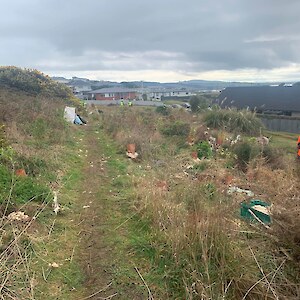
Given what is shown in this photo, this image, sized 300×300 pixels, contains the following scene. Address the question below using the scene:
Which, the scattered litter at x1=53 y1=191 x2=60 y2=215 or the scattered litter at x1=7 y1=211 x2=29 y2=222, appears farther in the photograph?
the scattered litter at x1=53 y1=191 x2=60 y2=215

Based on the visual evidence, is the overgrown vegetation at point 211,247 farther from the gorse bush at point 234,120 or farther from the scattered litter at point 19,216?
the gorse bush at point 234,120

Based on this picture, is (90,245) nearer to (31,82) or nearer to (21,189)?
(21,189)

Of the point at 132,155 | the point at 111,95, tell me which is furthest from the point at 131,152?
the point at 111,95

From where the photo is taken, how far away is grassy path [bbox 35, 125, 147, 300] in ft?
11.6

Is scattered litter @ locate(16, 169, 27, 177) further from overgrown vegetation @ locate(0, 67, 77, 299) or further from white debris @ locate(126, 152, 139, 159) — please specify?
white debris @ locate(126, 152, 139, 159)

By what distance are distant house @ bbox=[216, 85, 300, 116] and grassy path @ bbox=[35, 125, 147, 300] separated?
83.1ft

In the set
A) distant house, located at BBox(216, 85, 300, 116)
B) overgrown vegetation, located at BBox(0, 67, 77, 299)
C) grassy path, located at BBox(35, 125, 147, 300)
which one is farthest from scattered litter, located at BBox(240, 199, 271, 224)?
distant house, located at BBox(216, 85, 300, 116)

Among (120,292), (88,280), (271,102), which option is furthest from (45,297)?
(271,102)

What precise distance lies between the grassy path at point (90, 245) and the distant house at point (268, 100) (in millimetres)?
25332

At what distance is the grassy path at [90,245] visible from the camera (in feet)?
11.6

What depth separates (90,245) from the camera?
14.8 feet

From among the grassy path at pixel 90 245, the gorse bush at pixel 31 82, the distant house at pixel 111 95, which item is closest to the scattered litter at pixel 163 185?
the grassy path at pixel 90 245

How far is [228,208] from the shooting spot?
3.93 m

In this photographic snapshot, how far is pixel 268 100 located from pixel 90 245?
35.8 m
